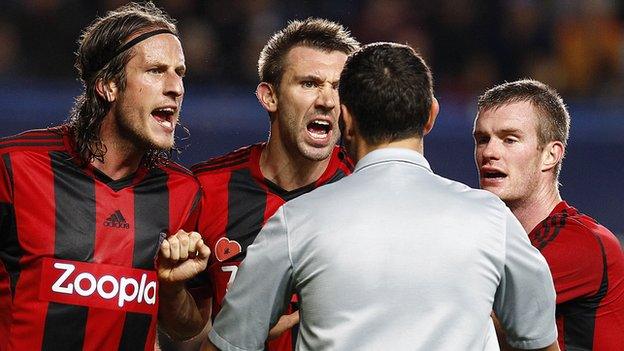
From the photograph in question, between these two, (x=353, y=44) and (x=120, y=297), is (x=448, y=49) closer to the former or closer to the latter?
(x=353, y=44)

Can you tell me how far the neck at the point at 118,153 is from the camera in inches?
156

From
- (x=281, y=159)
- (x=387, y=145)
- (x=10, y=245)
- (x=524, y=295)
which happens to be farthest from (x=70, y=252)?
(x=524, y=295)

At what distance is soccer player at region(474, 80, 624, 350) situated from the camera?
147 inches

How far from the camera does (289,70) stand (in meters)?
4.43

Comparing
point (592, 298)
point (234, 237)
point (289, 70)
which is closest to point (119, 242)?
point (234, 237)

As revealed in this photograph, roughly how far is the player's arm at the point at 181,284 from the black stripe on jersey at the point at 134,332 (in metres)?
0.11

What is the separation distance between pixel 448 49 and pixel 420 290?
21.8 feet

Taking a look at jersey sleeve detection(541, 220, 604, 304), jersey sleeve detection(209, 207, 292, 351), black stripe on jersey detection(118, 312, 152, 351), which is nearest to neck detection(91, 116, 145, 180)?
black stripe on jersey detection(118, 312, 152, 351)

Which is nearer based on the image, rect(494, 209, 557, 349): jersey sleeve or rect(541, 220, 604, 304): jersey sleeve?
rect(494, 209, 557, 349): jersey sleeve

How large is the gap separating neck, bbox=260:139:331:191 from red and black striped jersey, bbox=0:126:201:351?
0.56m


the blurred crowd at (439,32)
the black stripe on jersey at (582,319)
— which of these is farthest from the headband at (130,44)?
the blurred crowd at (439,32)

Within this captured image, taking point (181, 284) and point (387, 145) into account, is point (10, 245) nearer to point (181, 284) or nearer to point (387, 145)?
point (181, 284)

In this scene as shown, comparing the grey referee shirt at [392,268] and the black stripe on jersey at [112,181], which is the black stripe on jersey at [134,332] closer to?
the black stripe on jersey at [112,181]

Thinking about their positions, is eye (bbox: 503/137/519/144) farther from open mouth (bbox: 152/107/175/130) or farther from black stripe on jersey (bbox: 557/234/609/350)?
open mouth (bbox: 152/107/175/130)
